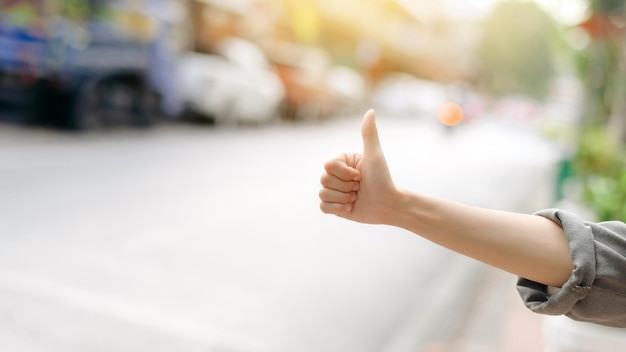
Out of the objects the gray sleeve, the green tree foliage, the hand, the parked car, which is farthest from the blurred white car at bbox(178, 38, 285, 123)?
the green tree foliage

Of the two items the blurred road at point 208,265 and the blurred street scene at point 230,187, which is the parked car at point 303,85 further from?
the blurred road at point 208,265

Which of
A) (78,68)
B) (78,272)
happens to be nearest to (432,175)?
Answer: (78,68)

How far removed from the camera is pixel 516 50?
45375 millimetres

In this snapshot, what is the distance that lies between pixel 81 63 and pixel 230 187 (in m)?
4.17

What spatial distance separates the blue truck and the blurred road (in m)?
1.05

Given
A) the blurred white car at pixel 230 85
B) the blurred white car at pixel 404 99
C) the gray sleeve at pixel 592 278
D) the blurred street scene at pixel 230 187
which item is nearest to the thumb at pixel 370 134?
the gray sleeve at pixel 592 278

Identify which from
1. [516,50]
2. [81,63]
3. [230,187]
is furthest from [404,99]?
[230,187]

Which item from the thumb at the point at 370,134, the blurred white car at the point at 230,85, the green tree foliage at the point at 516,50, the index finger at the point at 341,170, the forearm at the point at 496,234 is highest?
the green tree foliage at the point at 516,50

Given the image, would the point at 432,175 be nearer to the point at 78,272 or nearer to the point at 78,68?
the point at 78,68

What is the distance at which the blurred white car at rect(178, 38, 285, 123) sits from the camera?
14125 mm

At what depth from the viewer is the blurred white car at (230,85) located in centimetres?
1412

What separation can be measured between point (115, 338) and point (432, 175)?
8.11 metres

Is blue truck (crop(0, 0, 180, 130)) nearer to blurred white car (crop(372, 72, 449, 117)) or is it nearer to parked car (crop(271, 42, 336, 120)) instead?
parked car (crop(271, 42, 336, 120))

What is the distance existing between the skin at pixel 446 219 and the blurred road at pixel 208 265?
0.96 feet
